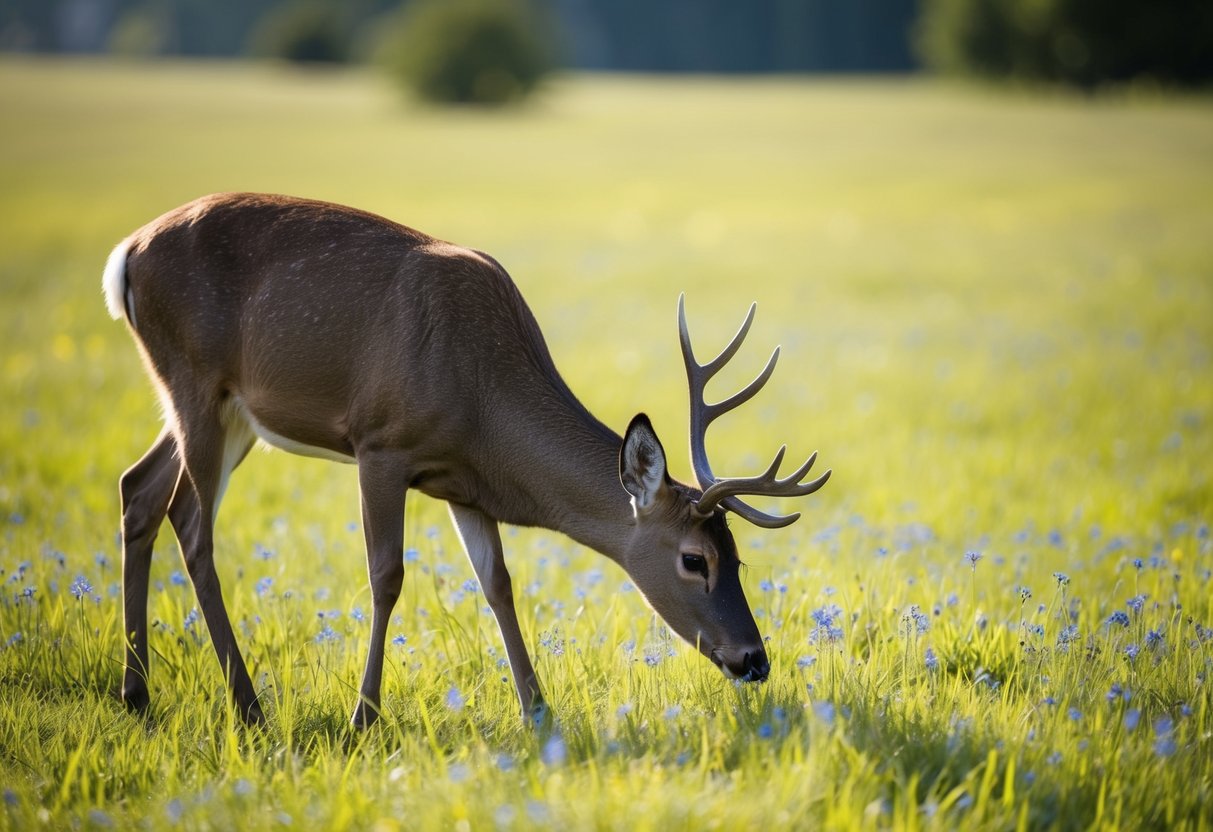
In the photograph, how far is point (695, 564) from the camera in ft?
13.8

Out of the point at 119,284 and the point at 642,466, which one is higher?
the point at 119,284

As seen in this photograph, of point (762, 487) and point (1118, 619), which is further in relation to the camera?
point (1118, 619)

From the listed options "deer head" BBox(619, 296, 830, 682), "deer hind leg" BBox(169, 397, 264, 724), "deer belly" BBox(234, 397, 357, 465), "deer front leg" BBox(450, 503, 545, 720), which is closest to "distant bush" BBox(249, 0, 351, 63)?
"deer hind leg" BBox(169, 397, 264, 724)

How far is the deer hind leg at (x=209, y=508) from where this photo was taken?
4398 millimetres

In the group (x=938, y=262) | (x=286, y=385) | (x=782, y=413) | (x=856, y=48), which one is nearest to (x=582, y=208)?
(x=938, y=262)

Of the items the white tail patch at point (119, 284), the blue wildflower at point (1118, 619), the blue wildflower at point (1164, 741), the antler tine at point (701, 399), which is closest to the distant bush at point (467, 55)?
the white tail patch at point (119, 284)

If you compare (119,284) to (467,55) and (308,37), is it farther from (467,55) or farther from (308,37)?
(308,37)

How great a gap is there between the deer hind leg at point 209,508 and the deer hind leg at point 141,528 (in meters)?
0.12

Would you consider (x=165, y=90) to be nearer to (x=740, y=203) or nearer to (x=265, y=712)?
(x=740, y=203)

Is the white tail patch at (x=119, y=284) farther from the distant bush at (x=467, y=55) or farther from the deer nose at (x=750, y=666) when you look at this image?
the distant bush at (x=467, y=55)

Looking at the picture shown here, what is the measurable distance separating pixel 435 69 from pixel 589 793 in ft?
228

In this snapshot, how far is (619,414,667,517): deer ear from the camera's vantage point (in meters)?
3.98

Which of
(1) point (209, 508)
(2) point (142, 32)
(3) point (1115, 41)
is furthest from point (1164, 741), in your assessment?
(2) point (142, 32)

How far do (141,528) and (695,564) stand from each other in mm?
2274
